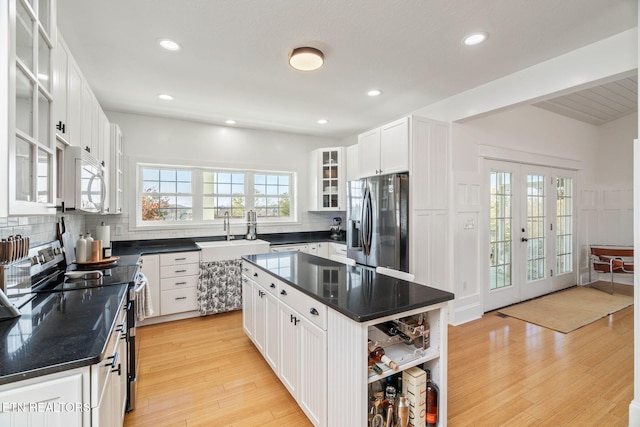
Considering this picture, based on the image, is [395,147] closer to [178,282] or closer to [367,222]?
[367,222]

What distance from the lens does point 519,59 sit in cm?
251

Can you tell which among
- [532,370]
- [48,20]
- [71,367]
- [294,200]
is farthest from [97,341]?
[294,200]

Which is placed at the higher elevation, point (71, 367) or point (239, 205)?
point (239, 205)

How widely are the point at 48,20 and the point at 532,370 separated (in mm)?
3826

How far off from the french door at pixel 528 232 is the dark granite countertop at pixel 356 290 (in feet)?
8.31

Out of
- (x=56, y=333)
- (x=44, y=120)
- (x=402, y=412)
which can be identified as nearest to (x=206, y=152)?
(x=44, y=120)

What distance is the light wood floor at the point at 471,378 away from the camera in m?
1.93

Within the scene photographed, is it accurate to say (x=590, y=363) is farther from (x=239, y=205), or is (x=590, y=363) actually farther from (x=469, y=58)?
(x=239, y=205)

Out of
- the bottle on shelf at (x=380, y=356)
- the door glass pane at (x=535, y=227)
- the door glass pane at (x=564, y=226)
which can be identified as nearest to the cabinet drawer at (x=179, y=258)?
the bottle on shelf at (x=380, y=356)

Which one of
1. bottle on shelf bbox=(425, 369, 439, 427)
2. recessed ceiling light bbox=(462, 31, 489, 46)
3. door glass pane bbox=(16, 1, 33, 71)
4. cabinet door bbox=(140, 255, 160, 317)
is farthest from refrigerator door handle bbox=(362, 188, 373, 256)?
door glass pane bbox=(16, 1, 33, 71)

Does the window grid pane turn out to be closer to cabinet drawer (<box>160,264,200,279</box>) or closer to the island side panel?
cabinet drawer (<box>160,264,200,279</box>)

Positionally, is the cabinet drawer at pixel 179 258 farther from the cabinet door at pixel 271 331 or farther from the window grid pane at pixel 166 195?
the cabinet door at pixel 271 331

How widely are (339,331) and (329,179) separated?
350 cm

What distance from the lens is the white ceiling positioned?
1.88 meters
